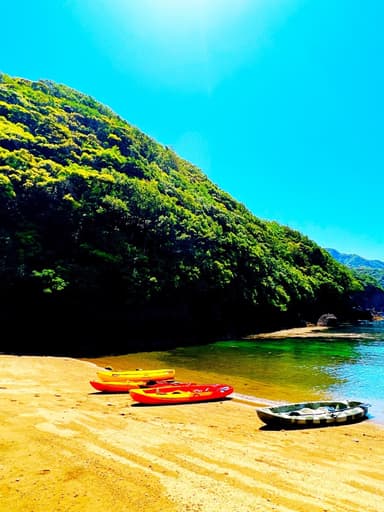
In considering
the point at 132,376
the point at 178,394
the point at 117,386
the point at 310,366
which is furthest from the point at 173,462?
the point at 310,366

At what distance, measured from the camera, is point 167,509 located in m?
5.78

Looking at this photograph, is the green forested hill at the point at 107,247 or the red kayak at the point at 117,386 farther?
the green forested hill at the point at 107,247

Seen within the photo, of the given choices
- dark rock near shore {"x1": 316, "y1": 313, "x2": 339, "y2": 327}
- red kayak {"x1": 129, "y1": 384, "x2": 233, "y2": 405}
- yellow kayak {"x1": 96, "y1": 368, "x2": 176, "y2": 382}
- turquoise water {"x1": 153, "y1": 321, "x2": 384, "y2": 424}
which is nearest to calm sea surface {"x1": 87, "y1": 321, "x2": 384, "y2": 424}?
turquoise water {"x1": 153, "y1": 321, "x2": 384, "y2": 424}

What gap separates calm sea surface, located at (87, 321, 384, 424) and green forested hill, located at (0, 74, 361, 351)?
362 inches

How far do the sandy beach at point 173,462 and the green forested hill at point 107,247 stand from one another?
986 inches

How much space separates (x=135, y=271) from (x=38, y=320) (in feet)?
37.2

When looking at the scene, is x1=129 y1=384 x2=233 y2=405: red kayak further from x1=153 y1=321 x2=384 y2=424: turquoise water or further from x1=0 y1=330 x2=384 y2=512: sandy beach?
x1=153 y1=321 x2=384 y2=424: turquoise water

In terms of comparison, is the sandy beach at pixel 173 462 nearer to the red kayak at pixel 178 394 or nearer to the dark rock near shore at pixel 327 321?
the red kayak at pixel 178 394

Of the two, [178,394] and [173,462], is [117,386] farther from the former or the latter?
[173,462]

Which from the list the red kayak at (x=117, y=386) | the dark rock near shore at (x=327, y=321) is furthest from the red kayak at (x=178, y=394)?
the dark rock near shore at (x=327, y=321)

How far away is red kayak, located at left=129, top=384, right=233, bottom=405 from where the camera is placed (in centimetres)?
1560

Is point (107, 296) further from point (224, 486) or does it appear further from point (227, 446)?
point (224, 486)

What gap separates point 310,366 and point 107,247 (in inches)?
977

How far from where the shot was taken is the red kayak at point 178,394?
15.6 meters
